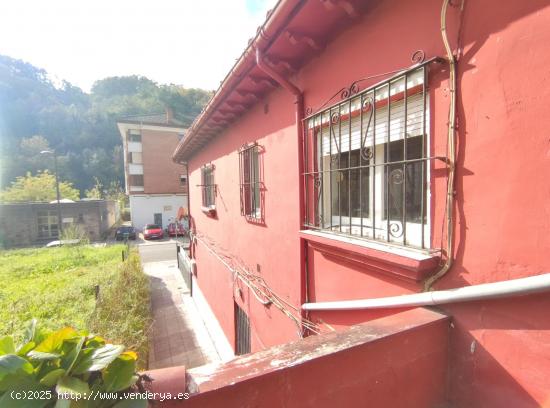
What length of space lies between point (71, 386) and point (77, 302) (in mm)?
8004

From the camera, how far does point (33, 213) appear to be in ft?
79.8

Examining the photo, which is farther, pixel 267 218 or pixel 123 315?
pixel 123 315

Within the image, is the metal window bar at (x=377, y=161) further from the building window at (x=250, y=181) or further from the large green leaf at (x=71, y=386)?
the large green leaf at (x=71, y=386)

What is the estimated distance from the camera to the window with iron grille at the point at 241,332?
5.31m

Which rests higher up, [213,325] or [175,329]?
[213,325]

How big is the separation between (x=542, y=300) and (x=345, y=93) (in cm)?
194

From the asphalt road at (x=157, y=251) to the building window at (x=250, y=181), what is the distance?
1580 cm

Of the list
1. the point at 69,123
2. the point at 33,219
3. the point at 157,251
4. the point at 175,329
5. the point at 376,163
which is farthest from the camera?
the point at 69,123

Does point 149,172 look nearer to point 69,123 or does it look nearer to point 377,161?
point 377,161

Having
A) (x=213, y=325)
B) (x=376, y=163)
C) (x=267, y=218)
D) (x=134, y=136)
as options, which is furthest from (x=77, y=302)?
(x=134, y=136)

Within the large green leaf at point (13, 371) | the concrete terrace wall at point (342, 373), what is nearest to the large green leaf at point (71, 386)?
the large green leaf at point (13, 371)

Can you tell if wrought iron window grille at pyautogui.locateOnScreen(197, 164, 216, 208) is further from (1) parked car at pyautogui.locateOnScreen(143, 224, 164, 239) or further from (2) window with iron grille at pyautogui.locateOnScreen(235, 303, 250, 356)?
(1) parked car at pyautogui.locateOnScreen(143, 224, 164, 239)

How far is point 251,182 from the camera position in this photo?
4578 mm

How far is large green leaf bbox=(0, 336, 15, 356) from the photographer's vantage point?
0.91 meters
